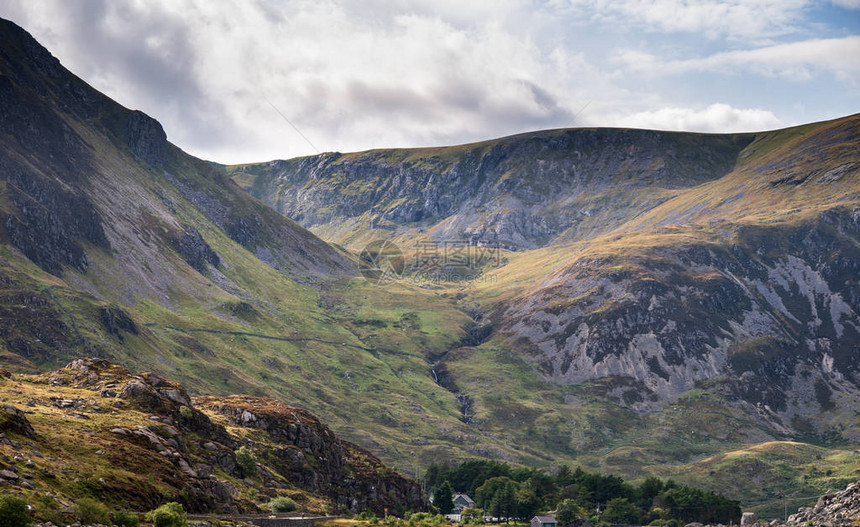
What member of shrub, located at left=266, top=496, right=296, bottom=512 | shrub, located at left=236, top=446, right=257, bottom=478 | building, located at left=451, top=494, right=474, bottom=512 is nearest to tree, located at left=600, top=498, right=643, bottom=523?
building, located at left=451, top=494, right=474, bottom=512

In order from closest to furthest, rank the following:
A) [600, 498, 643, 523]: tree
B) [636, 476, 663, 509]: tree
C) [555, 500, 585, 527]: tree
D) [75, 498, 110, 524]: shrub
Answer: [75, 498, 110, 524]: shrub
[555, 500, 585, 527]: tree
[600, 498, 643, 523]: tree
[636, 476, 663, 509]: tree

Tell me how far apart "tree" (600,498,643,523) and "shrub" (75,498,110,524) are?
146265 millimetres

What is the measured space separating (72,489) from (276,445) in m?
59.7

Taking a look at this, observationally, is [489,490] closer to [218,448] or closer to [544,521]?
[544,521]

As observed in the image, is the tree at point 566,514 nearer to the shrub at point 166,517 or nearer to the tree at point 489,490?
the tree at point 489,490

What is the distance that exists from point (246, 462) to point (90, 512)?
150 ft

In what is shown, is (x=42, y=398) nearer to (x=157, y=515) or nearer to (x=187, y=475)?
(x=187, y=475)

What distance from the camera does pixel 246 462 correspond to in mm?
92875

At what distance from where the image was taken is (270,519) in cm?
7262

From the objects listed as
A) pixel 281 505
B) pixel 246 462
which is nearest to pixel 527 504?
pixel 246 462

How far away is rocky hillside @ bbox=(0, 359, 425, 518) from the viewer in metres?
55.1

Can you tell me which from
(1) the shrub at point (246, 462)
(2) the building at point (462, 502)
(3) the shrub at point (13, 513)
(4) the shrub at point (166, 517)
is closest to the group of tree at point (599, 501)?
(2) the building at point (462, 502)

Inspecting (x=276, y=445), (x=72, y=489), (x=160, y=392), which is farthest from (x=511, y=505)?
(x=72, y=489)

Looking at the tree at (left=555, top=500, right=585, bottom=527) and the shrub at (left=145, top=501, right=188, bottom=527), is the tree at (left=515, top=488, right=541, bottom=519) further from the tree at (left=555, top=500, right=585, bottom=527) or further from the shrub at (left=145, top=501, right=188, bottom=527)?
the shrub at (left=145, top=501, right=188, bottom=527)
